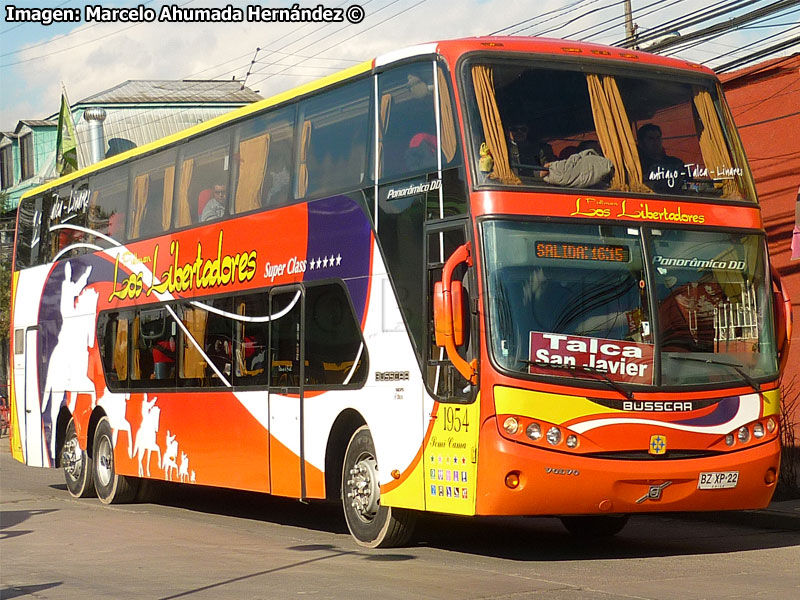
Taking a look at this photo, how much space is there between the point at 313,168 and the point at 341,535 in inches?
146

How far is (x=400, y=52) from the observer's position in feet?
38.8

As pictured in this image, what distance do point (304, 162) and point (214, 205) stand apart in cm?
216

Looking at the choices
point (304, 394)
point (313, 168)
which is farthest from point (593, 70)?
point (304, 394)

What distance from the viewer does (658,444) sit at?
1055 centimetres

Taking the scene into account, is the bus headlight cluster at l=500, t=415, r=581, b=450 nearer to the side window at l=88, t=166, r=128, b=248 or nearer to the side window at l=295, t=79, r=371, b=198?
the side window at l=295, t=79, r=371, b=198

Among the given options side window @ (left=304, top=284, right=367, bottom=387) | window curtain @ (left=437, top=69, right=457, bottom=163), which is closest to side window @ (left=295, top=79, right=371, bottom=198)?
side window @ (left=304, top=284, right=367, bottom=387)

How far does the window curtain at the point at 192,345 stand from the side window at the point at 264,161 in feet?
5.02

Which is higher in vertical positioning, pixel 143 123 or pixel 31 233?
pixel 143 123

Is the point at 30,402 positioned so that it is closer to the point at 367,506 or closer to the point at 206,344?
the point at 206,344

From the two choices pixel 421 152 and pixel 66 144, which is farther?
pixel 66 144

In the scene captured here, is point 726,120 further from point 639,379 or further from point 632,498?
point 632,498

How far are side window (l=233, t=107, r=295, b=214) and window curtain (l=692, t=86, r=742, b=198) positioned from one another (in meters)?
4.22

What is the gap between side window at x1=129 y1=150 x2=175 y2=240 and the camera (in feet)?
53.6

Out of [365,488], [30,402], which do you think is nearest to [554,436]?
[365,488]
